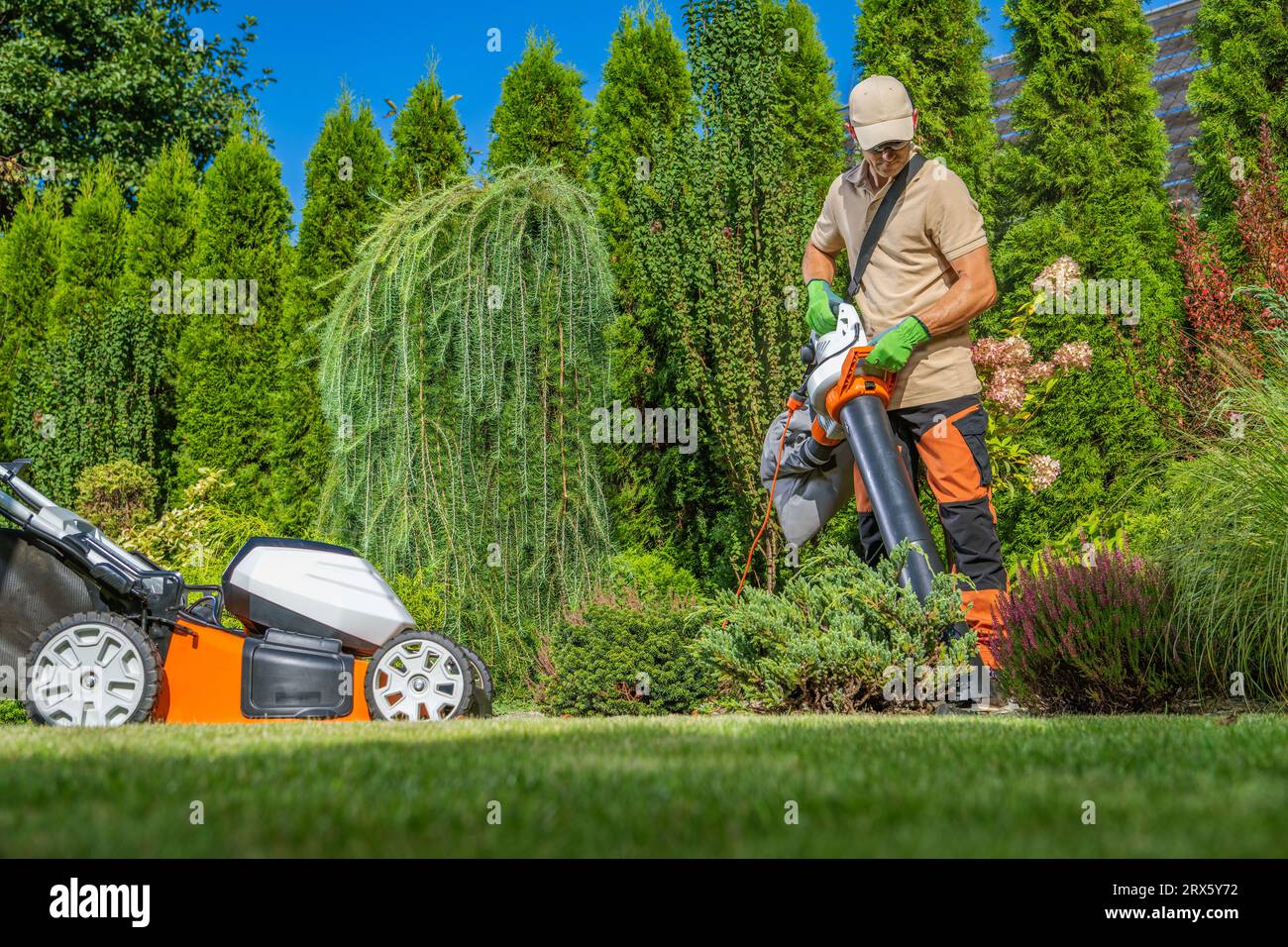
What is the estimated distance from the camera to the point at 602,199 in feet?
29.4

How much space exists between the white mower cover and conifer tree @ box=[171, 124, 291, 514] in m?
5.65

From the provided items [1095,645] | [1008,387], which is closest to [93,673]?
[1095,645]

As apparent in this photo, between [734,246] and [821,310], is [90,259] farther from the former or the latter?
[821,310]

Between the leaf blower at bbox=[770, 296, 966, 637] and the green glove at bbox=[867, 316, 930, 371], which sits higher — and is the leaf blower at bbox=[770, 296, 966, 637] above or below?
below

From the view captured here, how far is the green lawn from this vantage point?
1.59 meters

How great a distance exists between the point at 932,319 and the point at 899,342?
0.71 ft

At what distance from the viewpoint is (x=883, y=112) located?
16.4 feet

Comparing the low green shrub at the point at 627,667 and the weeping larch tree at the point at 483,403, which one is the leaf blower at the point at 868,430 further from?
the weeping larch tree at the point at 483,403

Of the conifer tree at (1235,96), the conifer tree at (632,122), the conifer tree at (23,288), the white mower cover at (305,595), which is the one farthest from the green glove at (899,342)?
the conifer tree at (23,288)

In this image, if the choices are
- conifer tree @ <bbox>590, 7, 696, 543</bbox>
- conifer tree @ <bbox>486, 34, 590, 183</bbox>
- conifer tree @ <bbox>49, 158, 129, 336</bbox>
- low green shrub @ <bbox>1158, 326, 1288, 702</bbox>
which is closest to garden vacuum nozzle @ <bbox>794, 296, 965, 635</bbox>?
low green shrub @ <bbox>1158, 326, 1288, 702</bbox>

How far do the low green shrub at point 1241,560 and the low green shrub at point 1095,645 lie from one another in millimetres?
113

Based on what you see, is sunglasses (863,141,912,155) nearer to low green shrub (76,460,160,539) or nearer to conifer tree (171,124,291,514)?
conifer tree (171,124,291,514)
